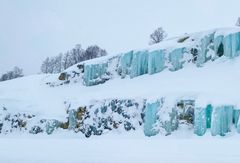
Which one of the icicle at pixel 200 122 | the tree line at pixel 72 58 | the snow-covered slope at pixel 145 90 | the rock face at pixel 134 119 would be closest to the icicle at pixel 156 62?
the snow-covered slope at pixel 145 90

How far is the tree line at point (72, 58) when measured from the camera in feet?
188

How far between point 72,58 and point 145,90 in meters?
33.2

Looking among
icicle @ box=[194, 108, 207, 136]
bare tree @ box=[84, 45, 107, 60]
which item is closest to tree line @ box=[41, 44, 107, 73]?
bare tree @ box=[84, 45, 107, 60]

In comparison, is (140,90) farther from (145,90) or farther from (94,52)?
(94,52)

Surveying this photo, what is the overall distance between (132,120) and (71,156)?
13.6 meters

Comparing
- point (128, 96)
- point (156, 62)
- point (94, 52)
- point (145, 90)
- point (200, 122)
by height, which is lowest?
point (200, 122)

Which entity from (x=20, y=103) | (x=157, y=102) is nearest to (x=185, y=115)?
(x=157, y=102)

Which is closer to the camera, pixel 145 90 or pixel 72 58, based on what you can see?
pixel 145 90

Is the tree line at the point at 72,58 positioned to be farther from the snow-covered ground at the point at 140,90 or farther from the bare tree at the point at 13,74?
the snow-covered ground at the point at 140,90

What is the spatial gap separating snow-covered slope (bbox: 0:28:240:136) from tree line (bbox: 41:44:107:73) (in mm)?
21008

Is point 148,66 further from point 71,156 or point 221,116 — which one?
point 71,156

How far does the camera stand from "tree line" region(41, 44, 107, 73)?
5744 cm

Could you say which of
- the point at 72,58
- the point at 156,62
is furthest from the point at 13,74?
the point at 156,62

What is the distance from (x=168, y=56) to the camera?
30422 millimetres
